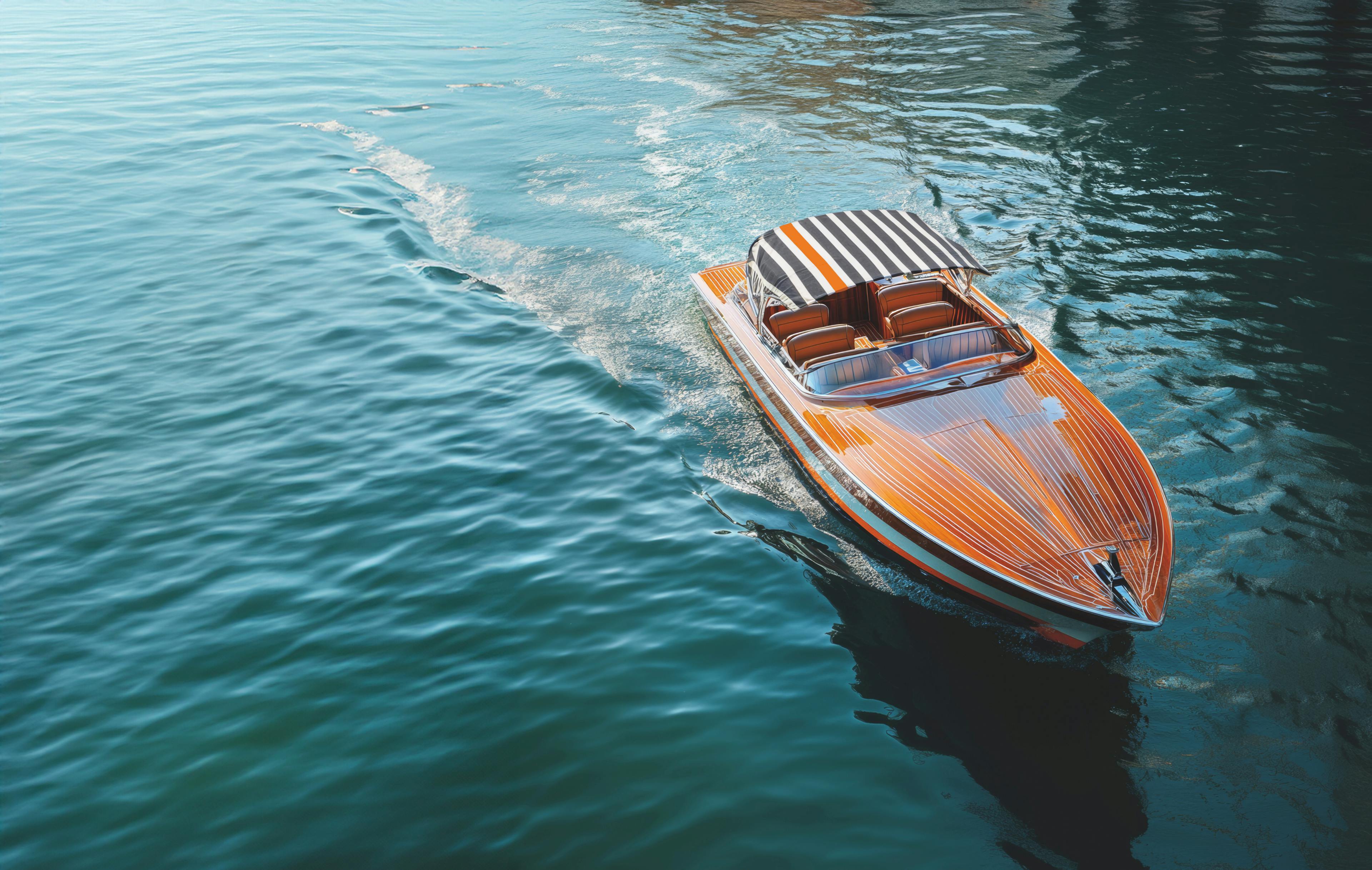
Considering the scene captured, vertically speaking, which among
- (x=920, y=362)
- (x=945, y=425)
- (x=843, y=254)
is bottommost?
(x=945, y=425)

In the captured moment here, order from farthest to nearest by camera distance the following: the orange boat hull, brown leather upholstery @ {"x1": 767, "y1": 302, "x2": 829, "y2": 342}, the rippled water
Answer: brown leather upholstery @ {"x1": 767, "y1": 302, "x2": 829, "y2": 342}
the orange boat hull
the rippled water

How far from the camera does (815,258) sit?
9.51 m

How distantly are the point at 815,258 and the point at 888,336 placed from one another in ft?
4.30

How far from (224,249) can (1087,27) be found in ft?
Answer: 83.1

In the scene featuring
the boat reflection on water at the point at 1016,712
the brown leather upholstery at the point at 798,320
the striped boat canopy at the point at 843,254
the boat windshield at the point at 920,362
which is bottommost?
the boat reflection on water at the point at 1016,712

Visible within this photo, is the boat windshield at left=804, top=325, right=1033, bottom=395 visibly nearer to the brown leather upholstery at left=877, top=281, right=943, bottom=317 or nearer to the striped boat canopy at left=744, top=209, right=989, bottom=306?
the striped boat canopy at left=744, top=209, right=989, bottom=306

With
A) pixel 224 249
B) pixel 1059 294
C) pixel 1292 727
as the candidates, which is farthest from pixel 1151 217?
pixel 224 249

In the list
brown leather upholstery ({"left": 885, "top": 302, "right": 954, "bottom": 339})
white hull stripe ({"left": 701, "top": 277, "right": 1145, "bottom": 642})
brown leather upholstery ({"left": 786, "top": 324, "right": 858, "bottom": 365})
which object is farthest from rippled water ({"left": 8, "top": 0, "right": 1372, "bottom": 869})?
brown leather upholstery ({"left": 885, "top": 302, "right": 954, "bottom": 339})

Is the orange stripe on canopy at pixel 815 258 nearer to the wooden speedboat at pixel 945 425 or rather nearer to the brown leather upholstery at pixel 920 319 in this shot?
the wooden speedboat at pixel 945 425

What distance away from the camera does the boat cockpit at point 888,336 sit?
846 cm

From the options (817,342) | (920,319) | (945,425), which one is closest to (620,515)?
(817,342)

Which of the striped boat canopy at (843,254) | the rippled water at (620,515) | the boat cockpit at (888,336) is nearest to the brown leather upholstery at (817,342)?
the boat cockpit at (888,336)

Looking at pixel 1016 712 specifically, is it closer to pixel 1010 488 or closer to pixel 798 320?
pixel 1010 488

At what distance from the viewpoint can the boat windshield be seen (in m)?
8.37
